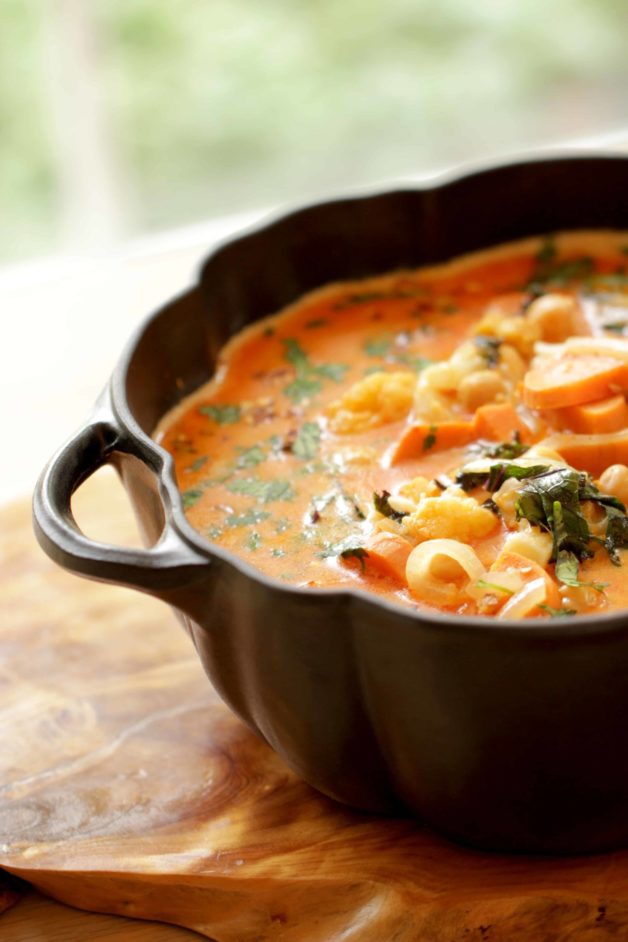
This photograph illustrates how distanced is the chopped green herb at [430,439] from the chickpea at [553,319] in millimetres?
419

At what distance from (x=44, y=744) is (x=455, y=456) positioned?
84 centimetres

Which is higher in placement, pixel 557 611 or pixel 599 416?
pixel 599 416

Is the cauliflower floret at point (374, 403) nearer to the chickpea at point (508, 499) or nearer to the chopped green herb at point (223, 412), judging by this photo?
the chopped green herb at point (223, 412)

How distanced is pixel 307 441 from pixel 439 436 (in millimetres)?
245

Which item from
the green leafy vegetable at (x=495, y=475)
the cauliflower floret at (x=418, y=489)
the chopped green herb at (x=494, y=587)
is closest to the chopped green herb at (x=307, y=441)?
the cauliflower floret at (x=418, y=489)

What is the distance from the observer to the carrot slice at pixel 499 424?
2.21m

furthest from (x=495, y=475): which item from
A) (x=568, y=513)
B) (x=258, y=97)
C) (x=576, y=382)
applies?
(x=258, y=97)

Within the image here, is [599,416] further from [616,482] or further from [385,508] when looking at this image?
[385,508]

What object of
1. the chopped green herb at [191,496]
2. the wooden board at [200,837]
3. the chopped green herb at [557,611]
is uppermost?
the chopped green herb at [191,496]

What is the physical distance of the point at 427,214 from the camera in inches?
112

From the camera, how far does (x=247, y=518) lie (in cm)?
211

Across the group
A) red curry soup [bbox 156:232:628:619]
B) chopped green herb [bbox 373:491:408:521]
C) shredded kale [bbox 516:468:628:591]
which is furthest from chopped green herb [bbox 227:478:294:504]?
shredded kale [bbox 516:468:628:591]

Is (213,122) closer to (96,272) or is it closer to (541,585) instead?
(96,272)

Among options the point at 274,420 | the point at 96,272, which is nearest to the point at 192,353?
the point at 274,420
